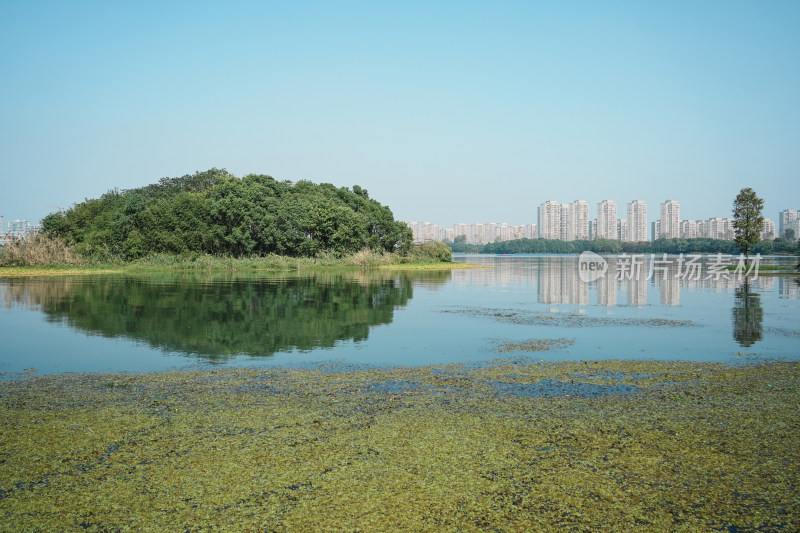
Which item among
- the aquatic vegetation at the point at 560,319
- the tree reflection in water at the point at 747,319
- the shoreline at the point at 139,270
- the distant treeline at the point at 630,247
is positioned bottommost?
the tree reflection in water at the point at 747,319

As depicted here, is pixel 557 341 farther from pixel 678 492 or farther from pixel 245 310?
pixel 245 310

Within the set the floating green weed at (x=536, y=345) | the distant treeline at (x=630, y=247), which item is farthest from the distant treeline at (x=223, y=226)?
the distant treeline at (x=630, y=247)

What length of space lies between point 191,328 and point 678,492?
12.4 metres

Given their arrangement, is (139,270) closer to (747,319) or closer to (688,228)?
(747,319)

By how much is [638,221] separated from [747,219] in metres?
151

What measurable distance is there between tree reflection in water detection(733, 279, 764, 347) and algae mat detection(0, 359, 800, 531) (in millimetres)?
4957

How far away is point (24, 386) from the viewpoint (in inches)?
333

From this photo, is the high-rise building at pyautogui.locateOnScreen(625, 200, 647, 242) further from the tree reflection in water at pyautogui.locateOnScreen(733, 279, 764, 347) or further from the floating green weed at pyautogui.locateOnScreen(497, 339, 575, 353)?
the floating green weed at pyautogui.locateOnScreen(497, 339, 575, 353)

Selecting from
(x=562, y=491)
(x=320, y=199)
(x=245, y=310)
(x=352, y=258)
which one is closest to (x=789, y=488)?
(x=562, y=491)

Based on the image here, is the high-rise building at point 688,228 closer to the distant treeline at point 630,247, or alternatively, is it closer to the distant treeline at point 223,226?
the distant treeline at point 630,247

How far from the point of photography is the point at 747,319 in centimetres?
1677

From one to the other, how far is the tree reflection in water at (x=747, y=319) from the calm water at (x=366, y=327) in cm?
4

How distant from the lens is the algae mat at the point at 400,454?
4.35 metres

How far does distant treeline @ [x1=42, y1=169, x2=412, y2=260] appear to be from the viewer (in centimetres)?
5259
